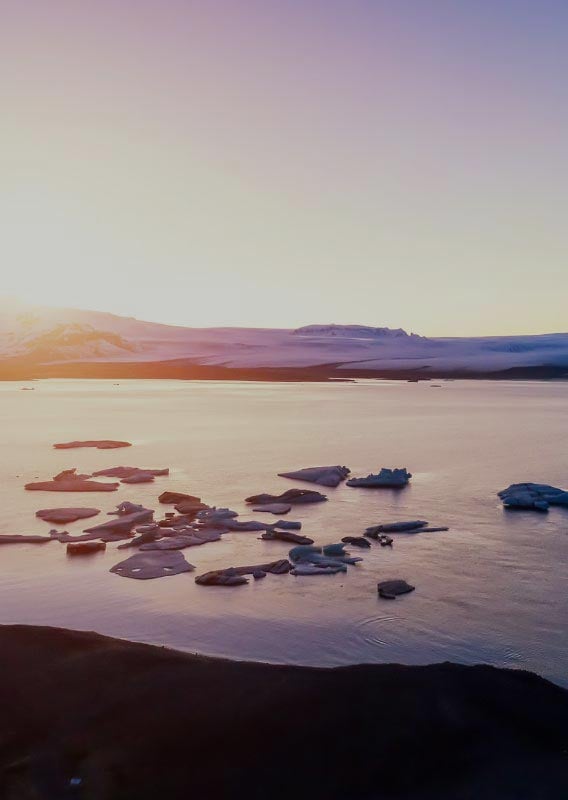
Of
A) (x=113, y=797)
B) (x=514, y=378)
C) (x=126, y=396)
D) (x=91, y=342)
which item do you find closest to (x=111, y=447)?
(x=113, y=797)

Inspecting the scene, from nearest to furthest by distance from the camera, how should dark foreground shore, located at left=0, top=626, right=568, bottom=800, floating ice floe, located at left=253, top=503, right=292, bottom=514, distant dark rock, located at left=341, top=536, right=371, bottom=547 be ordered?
dark foreground shore, located at left=0, top=626, right=568, bottom=800 < distant dark rock, located at left=341, top=536, right=371, bottom=547 < floating ice floe, located at left=253, top=503, right=292, bottom=514

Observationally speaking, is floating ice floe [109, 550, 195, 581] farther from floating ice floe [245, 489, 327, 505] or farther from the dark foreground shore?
floating ice floe [245, 489, 327, 505]

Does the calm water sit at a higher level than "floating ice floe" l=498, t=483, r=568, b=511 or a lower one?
lower

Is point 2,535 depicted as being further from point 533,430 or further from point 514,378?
point 514,378

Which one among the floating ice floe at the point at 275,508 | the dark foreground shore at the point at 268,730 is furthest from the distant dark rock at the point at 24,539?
the dark foreground shore at the point at 268,730

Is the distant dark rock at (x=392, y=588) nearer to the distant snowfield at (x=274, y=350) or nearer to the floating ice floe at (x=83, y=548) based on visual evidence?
the floating ice floe at (x=83, y=548)

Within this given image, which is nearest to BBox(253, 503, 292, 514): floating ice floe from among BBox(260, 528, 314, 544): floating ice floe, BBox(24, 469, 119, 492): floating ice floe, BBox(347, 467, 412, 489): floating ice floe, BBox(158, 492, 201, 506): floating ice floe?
BBox(158, 492, 201, 506): floating ice floe

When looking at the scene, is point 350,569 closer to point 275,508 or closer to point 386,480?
point 275,508
